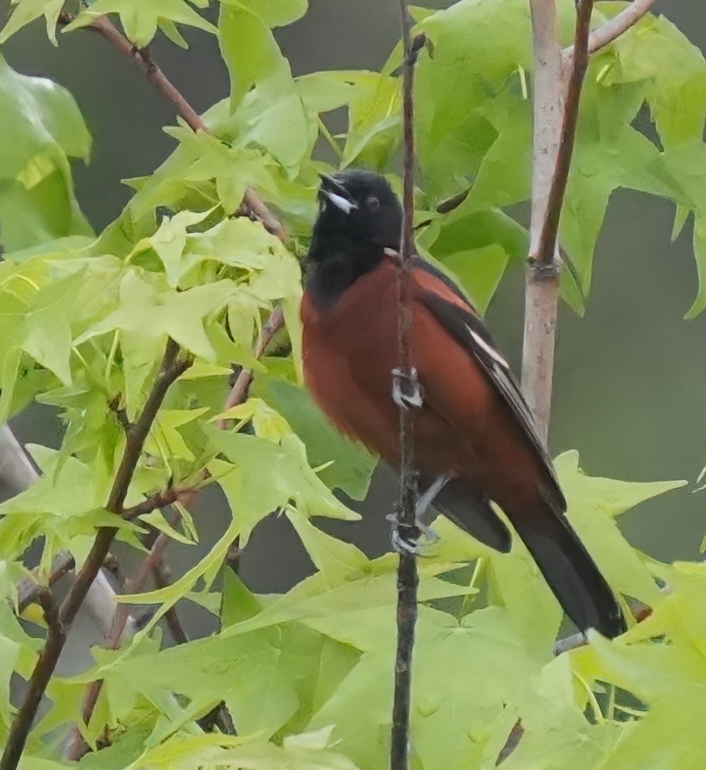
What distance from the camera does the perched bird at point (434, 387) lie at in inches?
54.7

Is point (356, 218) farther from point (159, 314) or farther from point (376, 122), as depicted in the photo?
point (159, 314)

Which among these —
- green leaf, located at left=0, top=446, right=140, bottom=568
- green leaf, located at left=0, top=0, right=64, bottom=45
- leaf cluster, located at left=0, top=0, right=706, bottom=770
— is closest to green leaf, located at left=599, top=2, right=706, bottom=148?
leaf cluster, located at left=0, top=0, right=706, bottom=770

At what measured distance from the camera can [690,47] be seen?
3.85 ft

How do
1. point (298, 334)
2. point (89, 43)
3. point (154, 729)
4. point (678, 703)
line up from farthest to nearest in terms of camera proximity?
point (89, 43)
point (298, 334)
point (154, 729)
point (678, 703)

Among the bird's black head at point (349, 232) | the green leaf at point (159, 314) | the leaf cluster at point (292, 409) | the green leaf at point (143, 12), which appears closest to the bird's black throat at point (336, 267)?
the bird's black head at point (349, 232)

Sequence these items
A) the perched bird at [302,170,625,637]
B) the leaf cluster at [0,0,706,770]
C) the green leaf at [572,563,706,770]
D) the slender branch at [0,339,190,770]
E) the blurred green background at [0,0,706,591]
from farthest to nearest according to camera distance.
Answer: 1. the blurred green background at [0,0,706,591]
2. the perched bird at [302,170,625,637]
3. the slender branch at [0,339,190,770]
4. the leaf cluster at [0,0,706,770]
5. the green leaf at [572,563,706,770]

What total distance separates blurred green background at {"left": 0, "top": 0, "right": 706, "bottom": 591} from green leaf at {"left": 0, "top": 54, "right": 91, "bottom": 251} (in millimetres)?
2520

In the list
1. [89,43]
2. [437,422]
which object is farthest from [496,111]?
[89,43]

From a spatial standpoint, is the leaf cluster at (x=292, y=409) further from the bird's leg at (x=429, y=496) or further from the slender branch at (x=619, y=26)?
the bird's leg at (x=429, y=496)

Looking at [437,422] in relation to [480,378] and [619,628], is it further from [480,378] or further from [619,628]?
[619,628]

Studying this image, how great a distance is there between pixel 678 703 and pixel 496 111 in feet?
2.17

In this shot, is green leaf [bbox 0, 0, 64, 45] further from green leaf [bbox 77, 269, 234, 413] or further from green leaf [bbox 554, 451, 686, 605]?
green leaf [bbox 554, 451, 686, 605]

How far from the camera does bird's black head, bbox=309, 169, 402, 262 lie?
145cm

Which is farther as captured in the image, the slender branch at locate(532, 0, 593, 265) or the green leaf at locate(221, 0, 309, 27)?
the green leaf at locate(221, 0, 309, 27)
